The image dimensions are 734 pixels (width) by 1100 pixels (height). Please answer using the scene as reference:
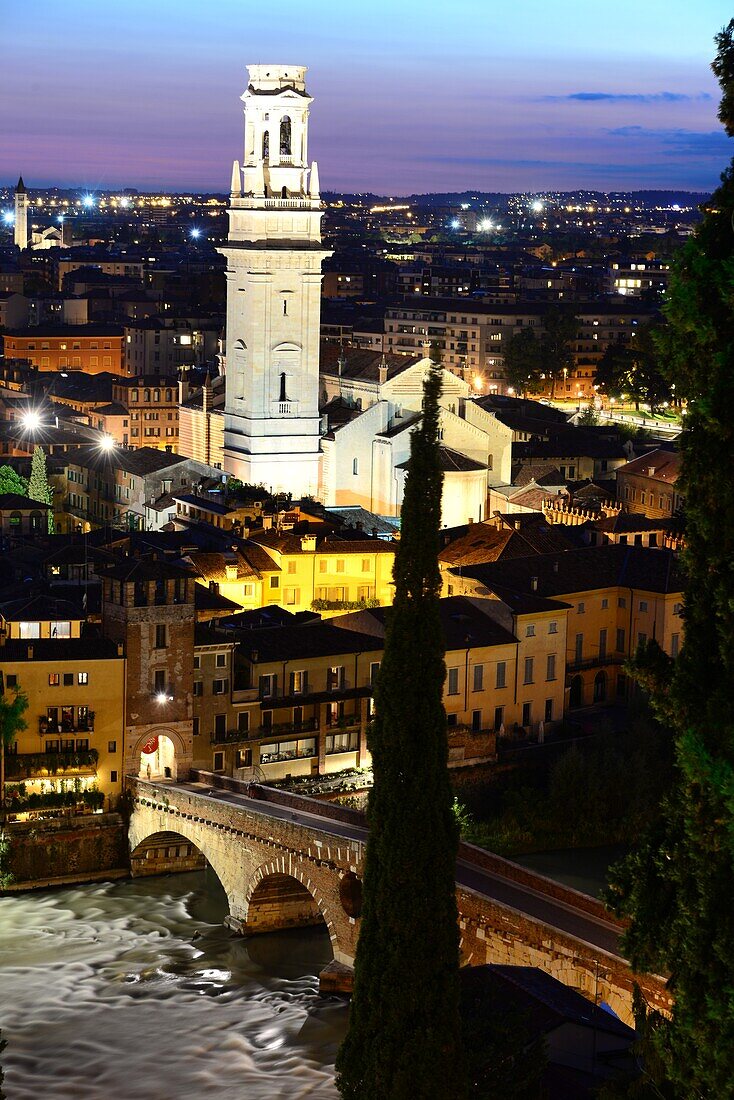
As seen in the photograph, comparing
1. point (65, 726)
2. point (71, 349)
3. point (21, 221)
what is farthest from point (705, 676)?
point (21, 221)

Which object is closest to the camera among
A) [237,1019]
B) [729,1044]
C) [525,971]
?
[729,1044]

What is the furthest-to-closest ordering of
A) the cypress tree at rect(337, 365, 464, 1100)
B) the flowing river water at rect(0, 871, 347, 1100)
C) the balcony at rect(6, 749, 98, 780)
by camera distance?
1. the balcony at rect(6, 749, 98, 780)
2. the flowing river water at rect(0, 871, 347, 1100)
3. the cypress tree at rect(337, 365, 464, 1100)

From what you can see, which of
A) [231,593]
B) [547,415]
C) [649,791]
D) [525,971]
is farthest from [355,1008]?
[547,415]

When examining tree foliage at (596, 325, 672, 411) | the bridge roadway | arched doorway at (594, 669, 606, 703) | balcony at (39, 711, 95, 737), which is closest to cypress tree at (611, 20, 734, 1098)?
the bridge roadway

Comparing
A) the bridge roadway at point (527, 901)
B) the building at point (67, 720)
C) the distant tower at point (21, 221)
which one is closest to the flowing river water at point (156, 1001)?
the building at point (67, 720)

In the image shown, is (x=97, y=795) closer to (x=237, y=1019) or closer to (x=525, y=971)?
(x=237, y=1019)

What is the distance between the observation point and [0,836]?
2222 centimetres

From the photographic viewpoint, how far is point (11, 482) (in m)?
38.5

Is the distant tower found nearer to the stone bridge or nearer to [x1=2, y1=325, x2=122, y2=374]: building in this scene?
[x1=2, y1=325, x2=122, y2=374]: building

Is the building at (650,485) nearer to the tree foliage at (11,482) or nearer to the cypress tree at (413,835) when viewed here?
the tree foliage at (11,482)

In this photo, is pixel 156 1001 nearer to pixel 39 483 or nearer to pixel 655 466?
pixel 39 483

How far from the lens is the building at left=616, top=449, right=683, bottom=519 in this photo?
121 feet

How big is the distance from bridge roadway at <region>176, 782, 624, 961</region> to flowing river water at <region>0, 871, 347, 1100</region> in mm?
1472

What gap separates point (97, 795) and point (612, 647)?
8683 mm
